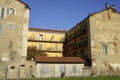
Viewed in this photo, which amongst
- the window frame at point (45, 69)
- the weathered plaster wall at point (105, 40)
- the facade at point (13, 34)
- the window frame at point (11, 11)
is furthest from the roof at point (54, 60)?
the window frame at point (11, 11)

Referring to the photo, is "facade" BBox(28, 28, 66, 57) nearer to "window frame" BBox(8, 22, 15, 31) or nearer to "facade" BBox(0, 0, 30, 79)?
"facade" BBox(0, 0, 30, 79)

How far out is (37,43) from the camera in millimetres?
56562

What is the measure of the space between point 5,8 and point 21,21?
4.27m

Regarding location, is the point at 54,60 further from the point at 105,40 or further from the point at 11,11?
the point at 105,40

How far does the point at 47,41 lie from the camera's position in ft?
188

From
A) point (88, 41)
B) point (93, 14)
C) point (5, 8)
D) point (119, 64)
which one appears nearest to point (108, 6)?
point (93, 14)

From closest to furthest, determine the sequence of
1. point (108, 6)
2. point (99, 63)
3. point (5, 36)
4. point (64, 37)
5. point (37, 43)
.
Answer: point (5, 36) → point (99, 63) → point (108, 6) → point (37, 43) → point (64, 37)

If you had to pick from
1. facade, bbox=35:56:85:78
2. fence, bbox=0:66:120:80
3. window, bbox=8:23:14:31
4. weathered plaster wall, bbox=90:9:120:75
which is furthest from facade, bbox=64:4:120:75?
window, bbox=8:23:14:31

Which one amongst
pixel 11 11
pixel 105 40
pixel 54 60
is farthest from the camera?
pixel 105 40

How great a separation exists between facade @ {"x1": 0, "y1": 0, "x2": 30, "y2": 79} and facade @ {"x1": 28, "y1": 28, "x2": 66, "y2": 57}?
713 inches

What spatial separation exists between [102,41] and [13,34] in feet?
67.6

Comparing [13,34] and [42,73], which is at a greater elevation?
[13,34]

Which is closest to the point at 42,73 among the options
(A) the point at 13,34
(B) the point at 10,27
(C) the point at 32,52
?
(A) the point at 13,34

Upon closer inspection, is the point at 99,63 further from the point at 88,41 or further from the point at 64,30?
the point at 64,30
